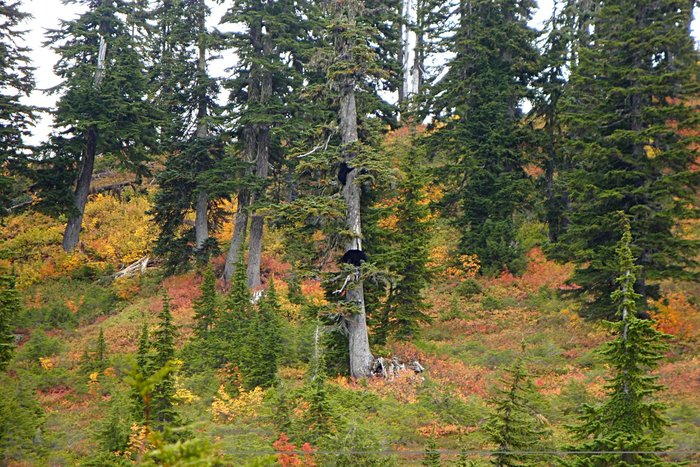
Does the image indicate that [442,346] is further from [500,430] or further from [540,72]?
[540,72]

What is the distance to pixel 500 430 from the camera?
807 centimetres

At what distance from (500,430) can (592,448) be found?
126cm

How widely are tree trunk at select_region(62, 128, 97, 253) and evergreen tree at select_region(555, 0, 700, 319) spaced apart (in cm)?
2355

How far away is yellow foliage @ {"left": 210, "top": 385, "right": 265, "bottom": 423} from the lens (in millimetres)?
13797

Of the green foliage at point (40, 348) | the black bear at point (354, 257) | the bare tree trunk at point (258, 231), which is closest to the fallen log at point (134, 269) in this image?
the bare tree trunk at point (258, 231)

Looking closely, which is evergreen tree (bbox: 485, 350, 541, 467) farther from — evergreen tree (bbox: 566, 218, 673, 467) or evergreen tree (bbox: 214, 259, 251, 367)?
evergreen tree (bbox: 214, 259, 251, 367)

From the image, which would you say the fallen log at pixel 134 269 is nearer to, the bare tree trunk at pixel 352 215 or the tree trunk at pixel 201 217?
the tree trunk at pixel 201 217

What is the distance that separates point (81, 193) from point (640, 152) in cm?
2608

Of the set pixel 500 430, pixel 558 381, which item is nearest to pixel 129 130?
pixel 558 381

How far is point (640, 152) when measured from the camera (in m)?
16.6

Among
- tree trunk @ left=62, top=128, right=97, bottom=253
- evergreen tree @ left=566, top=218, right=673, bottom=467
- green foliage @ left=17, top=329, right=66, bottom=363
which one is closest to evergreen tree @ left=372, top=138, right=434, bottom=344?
evergreen tree @ left=566, top=218, right=673, bottom=467

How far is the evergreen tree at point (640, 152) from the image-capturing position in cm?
1561

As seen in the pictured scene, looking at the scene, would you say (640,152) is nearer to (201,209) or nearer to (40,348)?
(201,209)

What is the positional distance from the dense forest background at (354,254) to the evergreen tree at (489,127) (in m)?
0.15
